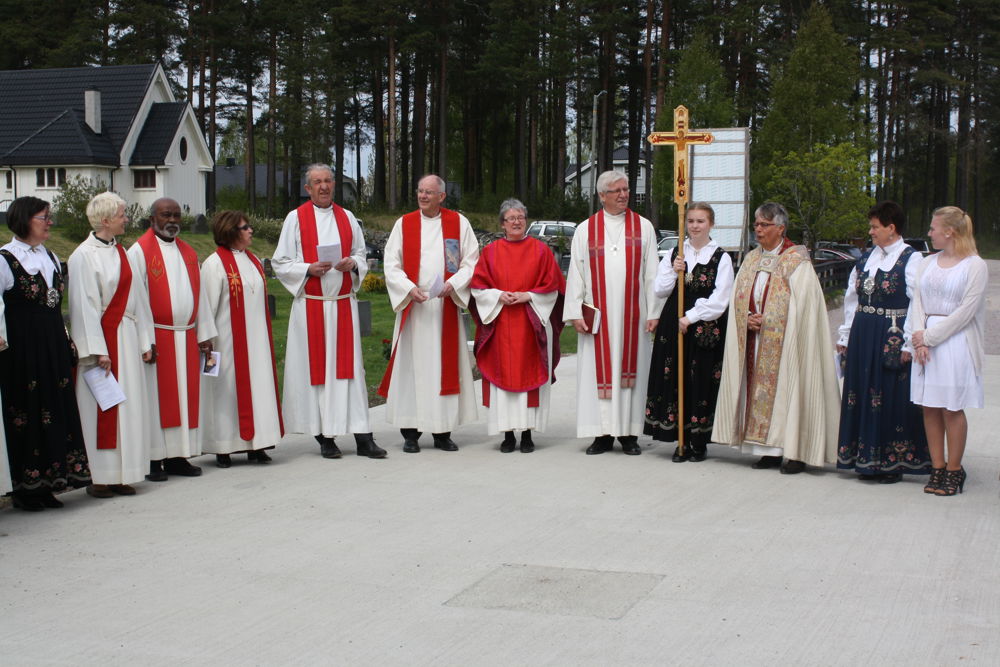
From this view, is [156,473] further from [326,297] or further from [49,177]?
[49,177]

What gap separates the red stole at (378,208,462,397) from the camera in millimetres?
9680

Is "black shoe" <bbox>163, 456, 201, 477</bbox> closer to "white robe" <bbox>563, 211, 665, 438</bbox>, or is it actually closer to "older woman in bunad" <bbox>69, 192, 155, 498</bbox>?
"older woman in bunad" <bbox>69, 192, 155, 498</bbox>

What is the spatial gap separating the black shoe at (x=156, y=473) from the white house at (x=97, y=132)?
38874 millimetres

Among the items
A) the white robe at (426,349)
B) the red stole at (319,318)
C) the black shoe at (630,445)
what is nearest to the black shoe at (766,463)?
the black shoe at (630,445)

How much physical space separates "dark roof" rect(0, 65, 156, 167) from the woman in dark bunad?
40192 millimetres

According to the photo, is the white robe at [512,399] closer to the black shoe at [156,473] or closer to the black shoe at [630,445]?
the black shoe at [630,445]

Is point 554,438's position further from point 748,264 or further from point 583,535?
point 583,535

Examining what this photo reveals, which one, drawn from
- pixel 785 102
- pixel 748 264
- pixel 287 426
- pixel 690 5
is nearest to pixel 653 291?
pixel 748 264

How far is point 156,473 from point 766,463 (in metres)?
4.48

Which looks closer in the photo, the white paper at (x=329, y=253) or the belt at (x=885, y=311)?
the belt at (x=885, y=311)

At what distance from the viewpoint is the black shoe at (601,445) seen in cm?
948

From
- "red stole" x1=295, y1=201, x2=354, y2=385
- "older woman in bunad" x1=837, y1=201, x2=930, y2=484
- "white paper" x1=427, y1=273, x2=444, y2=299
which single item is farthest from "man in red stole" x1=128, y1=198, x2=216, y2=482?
"older woman in bunad" x1=837, y1=201, x2=930, y2=484

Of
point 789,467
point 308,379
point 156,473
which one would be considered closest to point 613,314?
point 789,467

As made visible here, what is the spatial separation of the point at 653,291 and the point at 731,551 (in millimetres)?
3397
